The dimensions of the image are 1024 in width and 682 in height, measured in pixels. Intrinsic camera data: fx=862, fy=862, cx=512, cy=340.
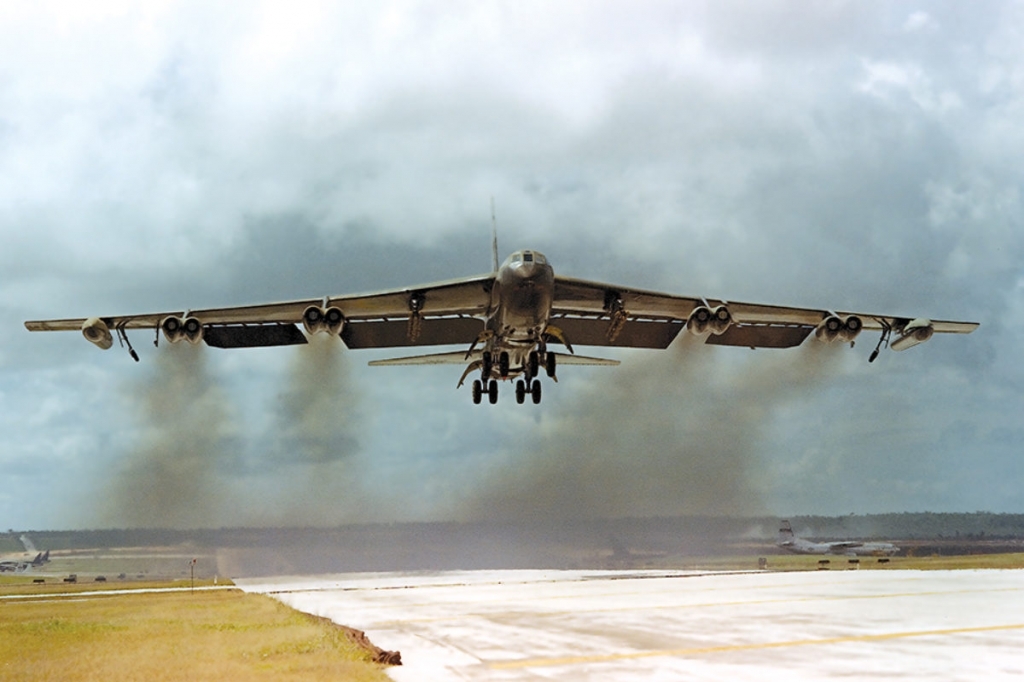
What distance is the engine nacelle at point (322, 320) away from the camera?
86.4 feet

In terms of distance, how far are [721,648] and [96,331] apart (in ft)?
69.7

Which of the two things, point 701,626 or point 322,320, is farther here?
point 701,626

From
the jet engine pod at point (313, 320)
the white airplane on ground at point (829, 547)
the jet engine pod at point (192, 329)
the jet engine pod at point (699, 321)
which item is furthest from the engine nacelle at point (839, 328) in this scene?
the white airplane on ground at point (829, 547)

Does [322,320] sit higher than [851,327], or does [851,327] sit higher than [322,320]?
[851,327]

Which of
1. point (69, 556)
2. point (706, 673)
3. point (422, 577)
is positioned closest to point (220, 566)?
point (69, 556)

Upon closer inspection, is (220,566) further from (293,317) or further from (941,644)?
(941,644)

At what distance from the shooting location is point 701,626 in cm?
2956

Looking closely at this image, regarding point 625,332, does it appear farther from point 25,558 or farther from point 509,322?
point 25,558

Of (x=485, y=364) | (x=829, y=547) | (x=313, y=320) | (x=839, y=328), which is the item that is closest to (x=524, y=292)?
(x=313, y=320)

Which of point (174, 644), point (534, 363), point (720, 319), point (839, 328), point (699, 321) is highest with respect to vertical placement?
point (839, 328)

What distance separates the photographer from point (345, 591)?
159 ft

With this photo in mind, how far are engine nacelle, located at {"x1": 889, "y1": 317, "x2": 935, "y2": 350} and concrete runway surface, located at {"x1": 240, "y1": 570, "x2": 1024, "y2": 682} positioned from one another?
966 centimetres

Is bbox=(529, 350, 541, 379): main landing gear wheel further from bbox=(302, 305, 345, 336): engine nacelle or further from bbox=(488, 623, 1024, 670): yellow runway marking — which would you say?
bbox=(488, 623, 1024, 670): yellow runway marking

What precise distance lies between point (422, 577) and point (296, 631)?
109 ft
